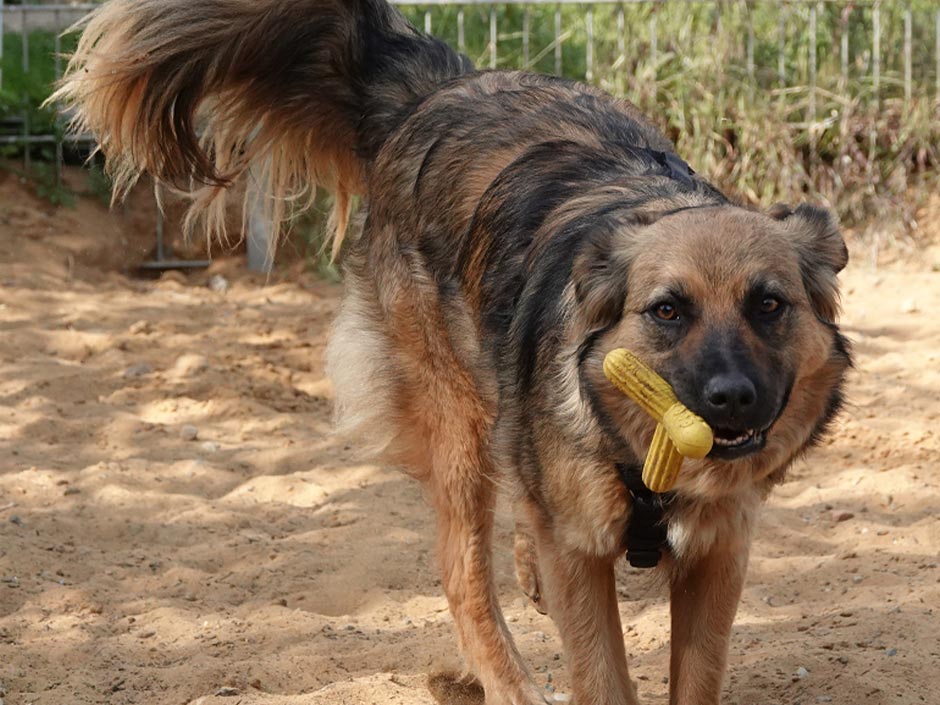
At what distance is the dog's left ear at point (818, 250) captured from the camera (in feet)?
12.3

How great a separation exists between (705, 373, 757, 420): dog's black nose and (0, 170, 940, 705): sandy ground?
939mm

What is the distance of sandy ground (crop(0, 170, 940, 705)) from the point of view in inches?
171

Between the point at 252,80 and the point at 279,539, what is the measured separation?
1788 mm

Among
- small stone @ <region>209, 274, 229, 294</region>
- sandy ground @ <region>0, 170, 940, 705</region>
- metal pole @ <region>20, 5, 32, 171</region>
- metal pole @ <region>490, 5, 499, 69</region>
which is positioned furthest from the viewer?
metal pole @ <region>490, 5, 499, 69</region>

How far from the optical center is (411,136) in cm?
479

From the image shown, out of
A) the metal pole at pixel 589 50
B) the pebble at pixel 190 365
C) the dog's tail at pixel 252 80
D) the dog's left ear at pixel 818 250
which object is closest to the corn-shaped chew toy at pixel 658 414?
the dog's left ear at pixel 818 250

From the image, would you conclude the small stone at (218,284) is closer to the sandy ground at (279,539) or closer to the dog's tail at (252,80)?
the sandy ground at (279,539)

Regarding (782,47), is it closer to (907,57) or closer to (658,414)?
(907,57)

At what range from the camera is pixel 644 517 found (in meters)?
3.72

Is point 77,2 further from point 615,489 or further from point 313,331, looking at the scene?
point 615,489

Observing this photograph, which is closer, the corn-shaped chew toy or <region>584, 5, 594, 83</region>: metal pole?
the corn-shaped chew toy

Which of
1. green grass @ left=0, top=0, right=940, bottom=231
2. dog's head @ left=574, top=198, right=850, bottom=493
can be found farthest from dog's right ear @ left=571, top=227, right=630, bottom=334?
green grass @ left=0, top=0, right=940, bottom=231

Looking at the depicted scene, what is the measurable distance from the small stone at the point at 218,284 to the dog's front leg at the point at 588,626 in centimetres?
508

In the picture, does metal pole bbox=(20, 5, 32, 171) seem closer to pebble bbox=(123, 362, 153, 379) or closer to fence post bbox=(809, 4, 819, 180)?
pebble bbox=(123, 362, 153, 379)
